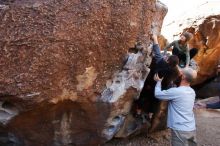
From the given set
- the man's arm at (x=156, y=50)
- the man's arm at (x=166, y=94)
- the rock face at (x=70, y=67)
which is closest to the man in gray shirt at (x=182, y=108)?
the man's arm at (x=166, y=94)

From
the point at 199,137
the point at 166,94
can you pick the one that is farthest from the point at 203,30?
the point at 166,94

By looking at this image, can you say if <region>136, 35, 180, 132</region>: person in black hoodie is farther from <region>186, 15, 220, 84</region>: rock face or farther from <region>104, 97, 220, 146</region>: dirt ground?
<region>186, 15, 220, 84</region>: rock face

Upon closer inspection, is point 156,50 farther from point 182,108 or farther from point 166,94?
point 182,108

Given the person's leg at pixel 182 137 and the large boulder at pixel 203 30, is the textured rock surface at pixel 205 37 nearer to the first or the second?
the large boulder at pixel 203 30

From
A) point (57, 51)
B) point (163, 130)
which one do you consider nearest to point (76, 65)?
point (57, 51)

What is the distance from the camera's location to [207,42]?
10.8 metres

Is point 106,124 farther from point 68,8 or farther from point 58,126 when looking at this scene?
point 68,8

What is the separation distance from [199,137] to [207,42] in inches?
183

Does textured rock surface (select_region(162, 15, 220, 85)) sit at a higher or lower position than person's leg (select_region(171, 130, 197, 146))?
higher

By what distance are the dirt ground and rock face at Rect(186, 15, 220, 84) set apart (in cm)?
315

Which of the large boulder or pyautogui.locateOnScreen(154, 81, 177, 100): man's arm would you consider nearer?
pyautogui.locateOnScreen(154, 81, 177, 100): man's arm

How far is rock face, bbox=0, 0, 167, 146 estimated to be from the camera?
421 cm

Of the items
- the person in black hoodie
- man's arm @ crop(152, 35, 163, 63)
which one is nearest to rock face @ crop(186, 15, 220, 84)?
the person in black hoodie

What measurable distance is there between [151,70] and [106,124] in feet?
4.15
